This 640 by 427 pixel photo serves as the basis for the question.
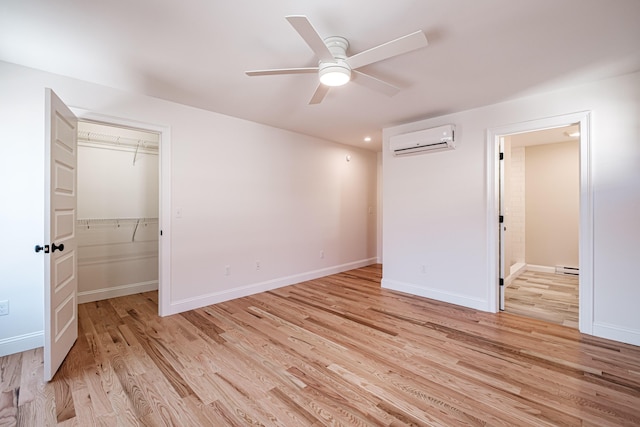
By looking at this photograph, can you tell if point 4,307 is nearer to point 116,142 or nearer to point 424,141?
point 116,142

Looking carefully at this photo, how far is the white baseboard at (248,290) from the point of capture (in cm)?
336

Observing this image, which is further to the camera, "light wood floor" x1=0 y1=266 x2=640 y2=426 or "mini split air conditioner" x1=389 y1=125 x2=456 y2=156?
"mini split air conditioner" x1=389 y1=125 x2=456 y2=156

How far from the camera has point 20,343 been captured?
2.44 m

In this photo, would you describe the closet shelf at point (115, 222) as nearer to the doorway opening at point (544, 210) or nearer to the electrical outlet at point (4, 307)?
the electrical outlet at point (4, 307)

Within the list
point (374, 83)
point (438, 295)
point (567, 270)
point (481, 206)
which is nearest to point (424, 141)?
point (481, 206)

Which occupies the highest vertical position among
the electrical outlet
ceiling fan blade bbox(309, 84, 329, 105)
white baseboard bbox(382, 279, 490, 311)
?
ceiling fan blade bbox(309, 84, 329, 105)

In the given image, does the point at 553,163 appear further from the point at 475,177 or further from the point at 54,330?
the point at 54,330

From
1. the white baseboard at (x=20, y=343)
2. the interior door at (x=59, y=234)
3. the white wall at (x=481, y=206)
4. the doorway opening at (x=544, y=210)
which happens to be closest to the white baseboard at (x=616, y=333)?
the white wall at (x=481, y=206)

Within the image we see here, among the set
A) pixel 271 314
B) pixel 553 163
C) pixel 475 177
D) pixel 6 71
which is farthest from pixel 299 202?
pixel 553 163

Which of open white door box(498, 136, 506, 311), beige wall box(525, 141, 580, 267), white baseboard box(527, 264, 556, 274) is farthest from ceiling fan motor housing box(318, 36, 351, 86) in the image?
white baseboard box(527, 264, 556, 274)

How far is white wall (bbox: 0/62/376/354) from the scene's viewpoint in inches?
95.3

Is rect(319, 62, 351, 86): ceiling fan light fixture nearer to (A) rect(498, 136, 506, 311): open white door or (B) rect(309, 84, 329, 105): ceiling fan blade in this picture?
(B) rect(309, 84, 329, 105): ceiling fan blade

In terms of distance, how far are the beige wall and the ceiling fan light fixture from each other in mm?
5136

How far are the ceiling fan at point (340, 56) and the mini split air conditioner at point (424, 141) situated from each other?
139 cm
